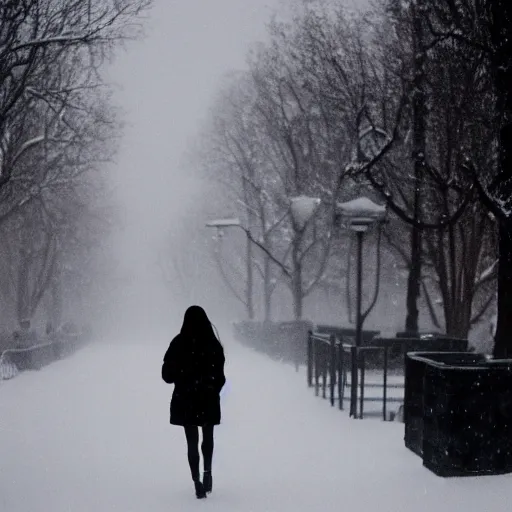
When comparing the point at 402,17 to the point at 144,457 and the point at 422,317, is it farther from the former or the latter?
the point at 422,317

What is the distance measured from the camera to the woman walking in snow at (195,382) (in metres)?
7.79

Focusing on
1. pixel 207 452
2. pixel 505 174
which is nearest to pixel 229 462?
pixel 207 452

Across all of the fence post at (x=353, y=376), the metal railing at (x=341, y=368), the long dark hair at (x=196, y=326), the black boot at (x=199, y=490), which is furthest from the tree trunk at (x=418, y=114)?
the black boot at (x=199, y=490)

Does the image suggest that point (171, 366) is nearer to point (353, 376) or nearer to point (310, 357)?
point (353, 376)

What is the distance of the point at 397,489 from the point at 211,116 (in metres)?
34.9

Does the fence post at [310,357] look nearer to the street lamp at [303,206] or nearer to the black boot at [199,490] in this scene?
the street lamp at [303,206]

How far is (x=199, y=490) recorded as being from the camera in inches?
305

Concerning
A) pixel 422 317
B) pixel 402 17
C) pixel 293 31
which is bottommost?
pixel 422 317

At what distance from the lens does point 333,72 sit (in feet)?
74.3

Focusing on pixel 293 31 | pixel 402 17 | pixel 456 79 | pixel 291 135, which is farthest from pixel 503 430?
pixel 291 135

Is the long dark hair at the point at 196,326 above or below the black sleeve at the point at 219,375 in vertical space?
above

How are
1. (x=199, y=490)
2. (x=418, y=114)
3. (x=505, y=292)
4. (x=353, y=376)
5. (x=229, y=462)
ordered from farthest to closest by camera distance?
(x=418, y=114), (x=353, y=376), (x=505, y=292), (x=229, y=462), (x=199, y=490)

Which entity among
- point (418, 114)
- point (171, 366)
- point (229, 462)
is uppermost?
point (418, 114)

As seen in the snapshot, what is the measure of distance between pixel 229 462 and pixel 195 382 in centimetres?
238
